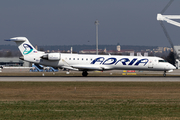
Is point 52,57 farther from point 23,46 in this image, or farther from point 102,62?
point 102,62

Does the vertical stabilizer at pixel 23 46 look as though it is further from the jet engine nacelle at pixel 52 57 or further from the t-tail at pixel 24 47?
the jet engine nacelle at pixel 52 57

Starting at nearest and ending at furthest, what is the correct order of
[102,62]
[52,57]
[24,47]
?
[52,57] → [102,62] → [24,47]

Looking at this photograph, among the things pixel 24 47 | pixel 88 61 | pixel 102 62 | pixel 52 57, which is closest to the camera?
pixel 52 57

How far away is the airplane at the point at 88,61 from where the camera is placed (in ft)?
162

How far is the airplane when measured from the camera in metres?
49.4

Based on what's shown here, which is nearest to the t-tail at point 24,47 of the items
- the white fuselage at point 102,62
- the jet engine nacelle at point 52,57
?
the white fuselage at point 102,62

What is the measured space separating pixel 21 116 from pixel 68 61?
34.7m

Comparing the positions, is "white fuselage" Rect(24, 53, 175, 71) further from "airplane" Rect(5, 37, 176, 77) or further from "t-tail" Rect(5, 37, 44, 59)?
"t-tail" Rect(5, 37, 44, 59)

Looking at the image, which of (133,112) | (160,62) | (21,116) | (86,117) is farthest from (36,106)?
(160,62)

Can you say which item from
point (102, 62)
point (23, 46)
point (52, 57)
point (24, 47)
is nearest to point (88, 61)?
point (102, 62)

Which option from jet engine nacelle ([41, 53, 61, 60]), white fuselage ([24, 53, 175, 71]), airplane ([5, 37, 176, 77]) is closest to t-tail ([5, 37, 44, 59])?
airplane ([5, 37, 176, 77])

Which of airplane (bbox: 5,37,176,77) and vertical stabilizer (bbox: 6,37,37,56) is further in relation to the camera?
vertical stabilizer (bbox: 6,37,37,56)

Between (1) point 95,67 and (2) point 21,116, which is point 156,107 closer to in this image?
(2) point 21,116

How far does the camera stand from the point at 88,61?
49.7m
